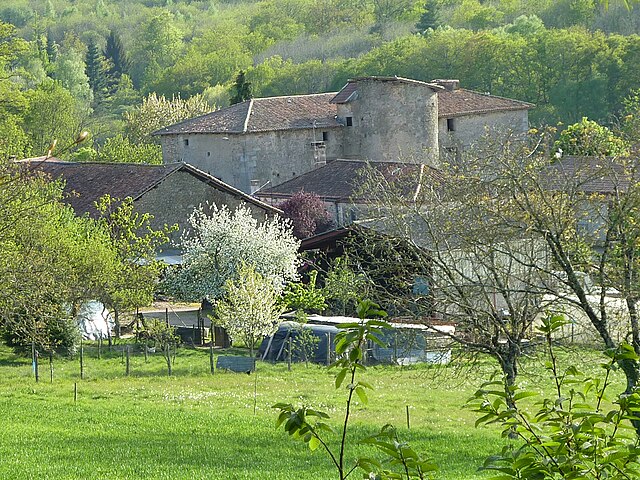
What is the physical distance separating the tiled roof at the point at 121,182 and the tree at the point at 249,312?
10.3 m

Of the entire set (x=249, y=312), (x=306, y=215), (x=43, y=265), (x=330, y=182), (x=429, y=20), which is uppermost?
(x=429, y=20)

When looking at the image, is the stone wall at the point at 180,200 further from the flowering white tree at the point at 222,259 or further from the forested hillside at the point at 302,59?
the flowering white tree at the point at 222,259

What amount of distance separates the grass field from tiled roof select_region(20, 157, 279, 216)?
1058cm

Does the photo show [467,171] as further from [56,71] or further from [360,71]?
[56,71]

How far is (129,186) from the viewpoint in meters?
36.6

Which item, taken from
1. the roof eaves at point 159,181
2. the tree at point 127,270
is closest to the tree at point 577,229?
the tree at point 127,270

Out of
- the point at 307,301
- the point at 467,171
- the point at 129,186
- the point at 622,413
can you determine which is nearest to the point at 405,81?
the point at 129,186

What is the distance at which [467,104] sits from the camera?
52656 millimetres

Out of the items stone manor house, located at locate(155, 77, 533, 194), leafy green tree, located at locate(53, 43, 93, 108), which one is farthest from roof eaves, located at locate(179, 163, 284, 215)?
leafy green tree, located at locate(53, 43, 93, 108)

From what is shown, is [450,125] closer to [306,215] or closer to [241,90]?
[306,215]

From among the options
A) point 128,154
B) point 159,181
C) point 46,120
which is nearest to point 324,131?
point 128,154

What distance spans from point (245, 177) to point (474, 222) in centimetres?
3308

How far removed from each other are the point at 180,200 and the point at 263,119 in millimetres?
13854

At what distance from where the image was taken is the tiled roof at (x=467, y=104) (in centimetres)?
5141
